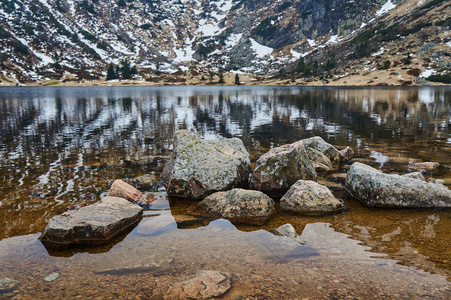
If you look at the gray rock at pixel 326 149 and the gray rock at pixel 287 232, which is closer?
the gray rock at pixel 287 232

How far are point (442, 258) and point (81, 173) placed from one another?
14.6 m

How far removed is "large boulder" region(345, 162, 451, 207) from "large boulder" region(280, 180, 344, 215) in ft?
4.30

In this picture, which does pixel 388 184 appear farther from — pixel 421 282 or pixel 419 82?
pixel 419 82

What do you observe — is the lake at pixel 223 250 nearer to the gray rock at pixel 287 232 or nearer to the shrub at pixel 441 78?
the gray rock at pixel 287 232

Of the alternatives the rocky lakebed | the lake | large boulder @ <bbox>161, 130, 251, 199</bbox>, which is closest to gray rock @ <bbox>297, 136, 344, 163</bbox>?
the rocky lakebed

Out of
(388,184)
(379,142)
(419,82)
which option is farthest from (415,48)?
(388,184)

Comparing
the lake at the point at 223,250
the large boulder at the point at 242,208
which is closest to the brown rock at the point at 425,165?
the lake at the point at 223,250

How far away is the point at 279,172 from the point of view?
11602mm

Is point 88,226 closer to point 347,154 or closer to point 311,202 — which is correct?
point 311,202

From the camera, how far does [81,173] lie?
14.0 metres

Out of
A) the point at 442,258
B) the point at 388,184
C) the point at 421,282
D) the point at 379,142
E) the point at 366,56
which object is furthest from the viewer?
the point at 366,56

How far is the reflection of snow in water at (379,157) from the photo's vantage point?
598 inches

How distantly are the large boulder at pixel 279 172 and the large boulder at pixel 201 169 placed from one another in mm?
952

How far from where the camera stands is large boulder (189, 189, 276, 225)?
9.07 m
